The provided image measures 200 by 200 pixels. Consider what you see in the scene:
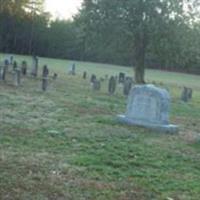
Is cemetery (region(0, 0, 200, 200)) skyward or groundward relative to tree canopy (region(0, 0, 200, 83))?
groundward

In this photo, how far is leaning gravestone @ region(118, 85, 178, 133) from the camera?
10.3 meters

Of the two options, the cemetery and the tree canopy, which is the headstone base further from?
the tree canopy

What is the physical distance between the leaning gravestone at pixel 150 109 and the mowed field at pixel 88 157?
0.33 metres

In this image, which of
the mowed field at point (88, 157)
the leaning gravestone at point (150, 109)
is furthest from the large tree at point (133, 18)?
the leaning gravestone at point (150, 109)

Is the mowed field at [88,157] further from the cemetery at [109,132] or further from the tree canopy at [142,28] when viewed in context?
the tree canopy at [142,28]

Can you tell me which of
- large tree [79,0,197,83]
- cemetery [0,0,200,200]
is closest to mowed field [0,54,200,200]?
cemetery [0,0,200,200]

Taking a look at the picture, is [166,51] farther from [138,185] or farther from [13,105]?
[138,185]

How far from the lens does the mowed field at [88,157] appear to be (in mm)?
5613

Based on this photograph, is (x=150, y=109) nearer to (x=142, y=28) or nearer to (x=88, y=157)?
(x=88, y=157)

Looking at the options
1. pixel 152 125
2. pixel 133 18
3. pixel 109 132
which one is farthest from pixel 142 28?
pixel 109 132

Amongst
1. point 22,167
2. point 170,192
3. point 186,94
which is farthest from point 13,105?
point 186,94

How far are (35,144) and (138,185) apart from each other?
217cm

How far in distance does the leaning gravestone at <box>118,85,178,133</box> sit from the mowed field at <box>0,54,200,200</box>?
33 centimetres

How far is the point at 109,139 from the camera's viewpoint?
28.4 feet
